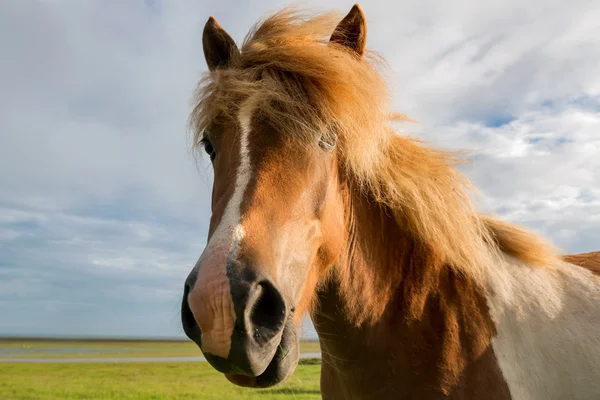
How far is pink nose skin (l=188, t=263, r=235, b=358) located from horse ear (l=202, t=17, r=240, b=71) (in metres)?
1.78

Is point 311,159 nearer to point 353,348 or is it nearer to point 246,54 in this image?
point 246,54

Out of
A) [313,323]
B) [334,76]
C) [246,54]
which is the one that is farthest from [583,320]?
[246,54]

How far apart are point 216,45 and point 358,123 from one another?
48.2 inches

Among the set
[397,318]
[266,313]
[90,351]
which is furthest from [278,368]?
[90,351]

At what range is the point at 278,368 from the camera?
2041 millimetres

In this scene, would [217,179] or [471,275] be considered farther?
[471,275]

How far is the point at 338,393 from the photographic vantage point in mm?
3182

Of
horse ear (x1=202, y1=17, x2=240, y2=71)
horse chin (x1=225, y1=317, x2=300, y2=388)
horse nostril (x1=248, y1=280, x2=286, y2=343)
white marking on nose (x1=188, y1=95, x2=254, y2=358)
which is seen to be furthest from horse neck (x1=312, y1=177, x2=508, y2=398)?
horse ear (x1=202, y1=17, x2=240, y2=71)

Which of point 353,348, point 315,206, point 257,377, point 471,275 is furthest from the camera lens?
point 471,275

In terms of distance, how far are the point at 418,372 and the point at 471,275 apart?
78 cm

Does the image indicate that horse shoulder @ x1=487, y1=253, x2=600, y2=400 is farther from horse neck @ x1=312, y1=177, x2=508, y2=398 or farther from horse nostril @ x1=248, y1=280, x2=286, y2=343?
horse nostril @ x1=248, y1=280, x2=286, y2=343

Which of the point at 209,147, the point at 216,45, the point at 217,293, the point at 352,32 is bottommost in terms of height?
the point at 217,293

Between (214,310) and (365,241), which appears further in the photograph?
(365,241)

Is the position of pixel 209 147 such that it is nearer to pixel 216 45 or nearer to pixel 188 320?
pixel 216 45
